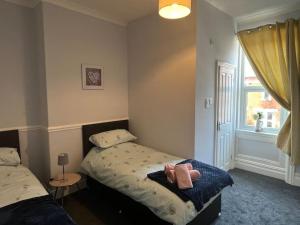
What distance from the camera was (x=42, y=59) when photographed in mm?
2730

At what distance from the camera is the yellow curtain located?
288 cm

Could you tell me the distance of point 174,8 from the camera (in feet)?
6.32

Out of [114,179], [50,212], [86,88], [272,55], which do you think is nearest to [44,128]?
[86,88]

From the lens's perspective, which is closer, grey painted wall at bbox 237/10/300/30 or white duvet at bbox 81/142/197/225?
white duvet at bbox 81/142/197/225

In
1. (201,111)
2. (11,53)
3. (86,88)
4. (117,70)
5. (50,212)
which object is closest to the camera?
(50,212)

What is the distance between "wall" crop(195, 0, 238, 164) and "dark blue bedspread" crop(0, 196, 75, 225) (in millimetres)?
1876

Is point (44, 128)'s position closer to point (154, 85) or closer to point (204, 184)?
point (154, 85)

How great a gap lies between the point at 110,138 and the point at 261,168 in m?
2.67

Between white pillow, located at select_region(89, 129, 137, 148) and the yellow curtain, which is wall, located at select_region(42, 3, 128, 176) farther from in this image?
the yellow curtain

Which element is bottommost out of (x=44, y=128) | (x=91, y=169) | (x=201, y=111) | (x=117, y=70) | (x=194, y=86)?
(x=91, y=169)

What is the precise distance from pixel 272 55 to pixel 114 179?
298cm

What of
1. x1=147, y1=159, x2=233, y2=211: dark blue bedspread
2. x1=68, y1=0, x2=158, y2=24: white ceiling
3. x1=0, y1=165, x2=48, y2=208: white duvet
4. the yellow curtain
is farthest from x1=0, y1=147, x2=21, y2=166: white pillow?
the yellow curtain

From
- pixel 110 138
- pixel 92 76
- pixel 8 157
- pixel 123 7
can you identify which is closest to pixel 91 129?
pixel 110 138

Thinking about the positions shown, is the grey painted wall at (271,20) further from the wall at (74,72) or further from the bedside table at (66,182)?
the bedside table at (66,182)
